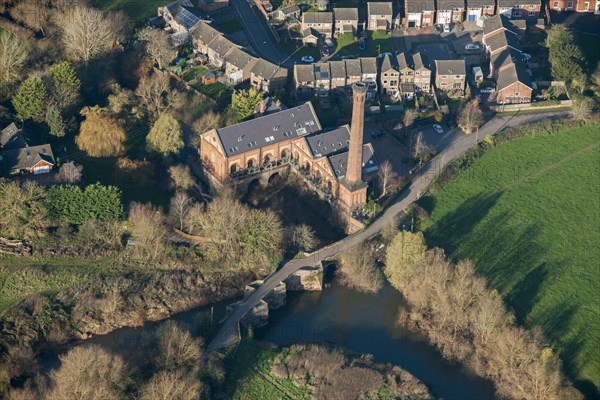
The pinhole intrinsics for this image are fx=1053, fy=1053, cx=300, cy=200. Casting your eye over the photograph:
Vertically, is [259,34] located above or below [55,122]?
below

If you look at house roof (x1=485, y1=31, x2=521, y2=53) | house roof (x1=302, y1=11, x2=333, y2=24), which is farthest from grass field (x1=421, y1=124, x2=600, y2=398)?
house roof (x1=302, y1=11, x2=333, y2=24)

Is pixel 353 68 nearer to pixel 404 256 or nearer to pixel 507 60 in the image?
pixel 507 60

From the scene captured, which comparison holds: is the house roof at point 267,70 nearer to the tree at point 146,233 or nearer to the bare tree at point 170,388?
the tree at point 146,233

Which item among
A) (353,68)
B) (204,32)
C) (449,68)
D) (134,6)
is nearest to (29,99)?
(204,32)

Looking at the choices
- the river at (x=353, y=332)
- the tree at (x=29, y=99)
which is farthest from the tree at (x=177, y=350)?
the tree at (x=29, y=99)

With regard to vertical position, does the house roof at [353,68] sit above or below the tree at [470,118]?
above

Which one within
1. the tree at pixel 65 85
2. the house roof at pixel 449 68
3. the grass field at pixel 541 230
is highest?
the tree at pixel 65 85
